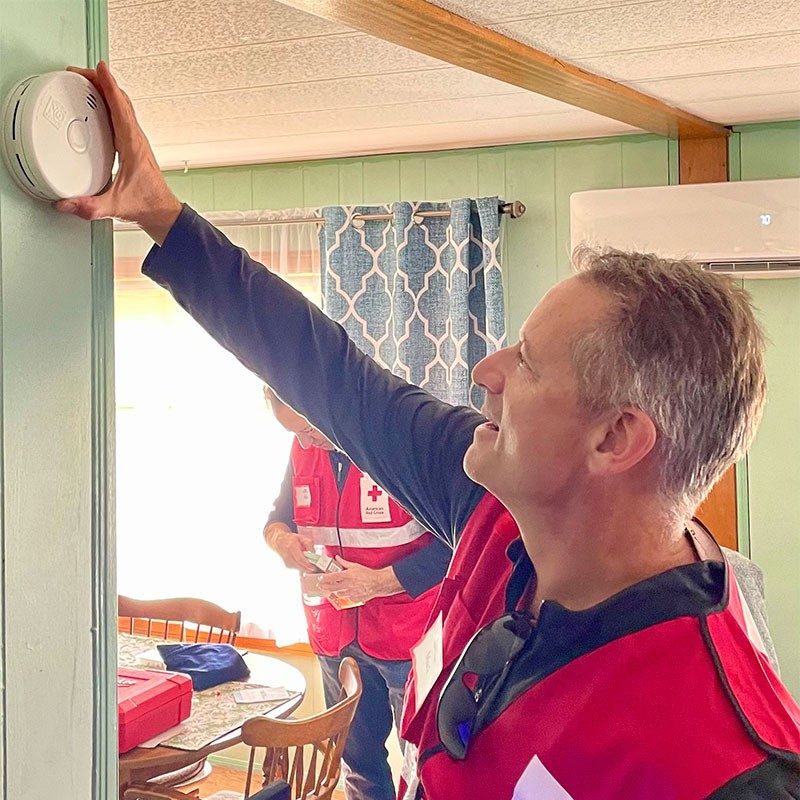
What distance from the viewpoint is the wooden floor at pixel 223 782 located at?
375cm

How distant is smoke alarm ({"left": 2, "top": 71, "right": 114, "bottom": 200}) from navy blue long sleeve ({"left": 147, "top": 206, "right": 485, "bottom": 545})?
0.29 m

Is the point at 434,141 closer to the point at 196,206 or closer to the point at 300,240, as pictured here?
the point at 300,240

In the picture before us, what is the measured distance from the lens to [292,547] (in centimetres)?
294

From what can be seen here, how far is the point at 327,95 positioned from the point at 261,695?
1.60 metres

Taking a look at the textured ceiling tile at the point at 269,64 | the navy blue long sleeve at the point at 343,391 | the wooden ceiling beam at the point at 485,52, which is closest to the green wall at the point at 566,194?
the wooden ceiling beam at the point at 485,52

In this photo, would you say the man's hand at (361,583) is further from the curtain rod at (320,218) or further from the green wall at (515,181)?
the curtain rod at (320,218)

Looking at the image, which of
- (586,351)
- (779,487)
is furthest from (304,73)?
(779,487)

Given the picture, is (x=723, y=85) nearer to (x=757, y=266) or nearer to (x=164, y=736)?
(x=757, y=266)

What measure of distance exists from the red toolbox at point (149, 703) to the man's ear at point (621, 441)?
5.48ft

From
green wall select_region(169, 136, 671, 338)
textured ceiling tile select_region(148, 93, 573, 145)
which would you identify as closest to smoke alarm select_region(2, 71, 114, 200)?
textured ceiling tile select_region(148, 93, 573, 145)

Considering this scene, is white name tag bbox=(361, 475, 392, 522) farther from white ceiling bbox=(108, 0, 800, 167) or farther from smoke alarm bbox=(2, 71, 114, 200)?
smoke alarm bbox=(2, 71, 114, 200)

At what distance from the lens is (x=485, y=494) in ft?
4.28

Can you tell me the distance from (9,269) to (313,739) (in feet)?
5.69

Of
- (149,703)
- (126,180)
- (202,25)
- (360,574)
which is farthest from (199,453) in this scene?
(126,180)
